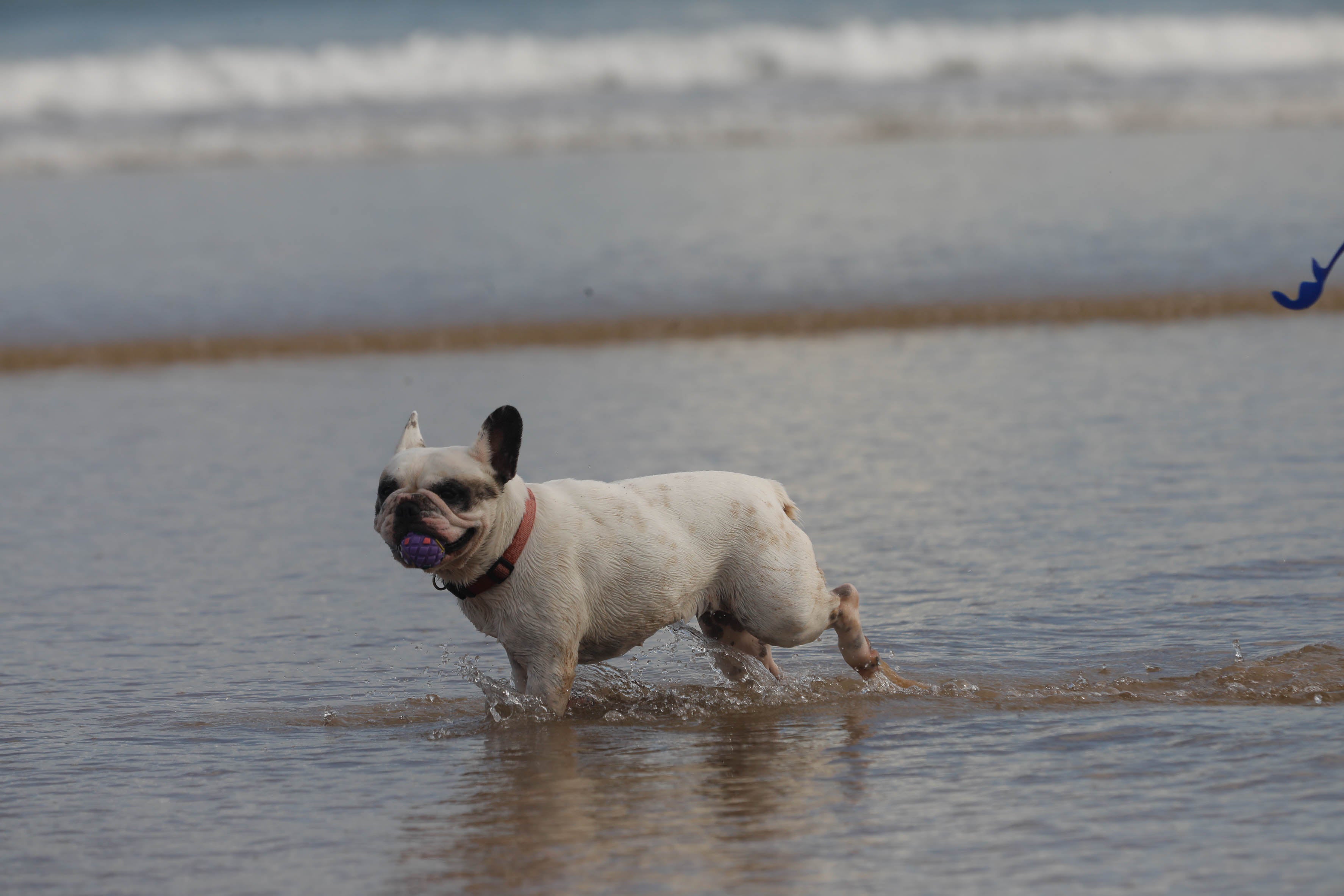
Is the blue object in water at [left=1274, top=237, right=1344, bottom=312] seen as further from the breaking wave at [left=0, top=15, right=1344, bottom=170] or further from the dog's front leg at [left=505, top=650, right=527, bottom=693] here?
the breaking wave at [left=0, top=15, right=1344, bottom=170]

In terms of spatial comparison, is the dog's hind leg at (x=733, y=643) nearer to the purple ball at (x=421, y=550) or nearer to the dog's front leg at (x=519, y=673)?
the dog's front leg at (x=519, y=673)

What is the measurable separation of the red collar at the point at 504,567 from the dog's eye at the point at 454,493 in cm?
29

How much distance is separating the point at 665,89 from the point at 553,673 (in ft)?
83.0

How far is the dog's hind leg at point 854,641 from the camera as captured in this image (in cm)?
552

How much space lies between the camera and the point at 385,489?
15.9 ft

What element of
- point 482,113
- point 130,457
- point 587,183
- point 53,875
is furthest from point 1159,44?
point 53,875

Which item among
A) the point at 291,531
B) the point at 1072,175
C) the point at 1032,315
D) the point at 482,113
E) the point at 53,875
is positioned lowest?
the point at 53,875

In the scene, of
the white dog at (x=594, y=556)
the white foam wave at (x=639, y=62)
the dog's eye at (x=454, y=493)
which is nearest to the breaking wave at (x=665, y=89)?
the white foam wave at (x=639, y=62)

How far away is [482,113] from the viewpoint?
1065 inches

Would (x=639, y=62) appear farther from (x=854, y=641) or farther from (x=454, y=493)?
(x=454, y=493)

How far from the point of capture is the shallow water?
4137mm

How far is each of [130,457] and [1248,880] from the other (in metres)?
7.59

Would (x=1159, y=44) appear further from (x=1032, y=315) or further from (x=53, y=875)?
(x=53, y=875)

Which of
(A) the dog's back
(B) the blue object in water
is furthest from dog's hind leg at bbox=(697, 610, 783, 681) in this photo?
(B) the blue object in water
